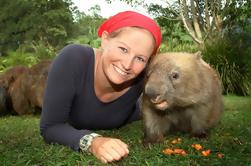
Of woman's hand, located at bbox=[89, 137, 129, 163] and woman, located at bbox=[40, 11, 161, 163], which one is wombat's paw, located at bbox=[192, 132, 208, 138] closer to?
woman, located at bbox=[40, 11, 161, 163]

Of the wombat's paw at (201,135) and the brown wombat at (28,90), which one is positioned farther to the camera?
the brown wombat at (28,90)

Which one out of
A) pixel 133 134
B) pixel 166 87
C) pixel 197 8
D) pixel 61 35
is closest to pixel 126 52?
pixel 166 87

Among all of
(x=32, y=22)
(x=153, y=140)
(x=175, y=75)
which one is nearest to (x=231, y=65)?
(x=153, y=140)

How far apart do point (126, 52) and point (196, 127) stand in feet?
2.84

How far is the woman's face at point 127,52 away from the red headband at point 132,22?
0.03m

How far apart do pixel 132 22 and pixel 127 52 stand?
184 mm

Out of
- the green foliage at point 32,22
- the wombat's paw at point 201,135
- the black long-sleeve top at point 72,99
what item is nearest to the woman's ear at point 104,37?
the black long-sleeve top at point 72,99

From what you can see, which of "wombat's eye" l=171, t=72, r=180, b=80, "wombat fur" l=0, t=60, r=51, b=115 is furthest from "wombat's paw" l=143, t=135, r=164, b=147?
"wombat fur" l=0, t=60, r=51, b=115

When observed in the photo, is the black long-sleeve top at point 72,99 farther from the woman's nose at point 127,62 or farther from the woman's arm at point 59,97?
the woman's nose at point 127,62

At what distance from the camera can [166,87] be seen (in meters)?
2.88

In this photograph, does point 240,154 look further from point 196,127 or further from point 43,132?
point 43,132

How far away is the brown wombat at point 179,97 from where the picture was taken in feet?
9.54

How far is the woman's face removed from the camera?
269 cm

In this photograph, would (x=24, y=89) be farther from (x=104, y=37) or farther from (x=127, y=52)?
(x=127, y=52)
